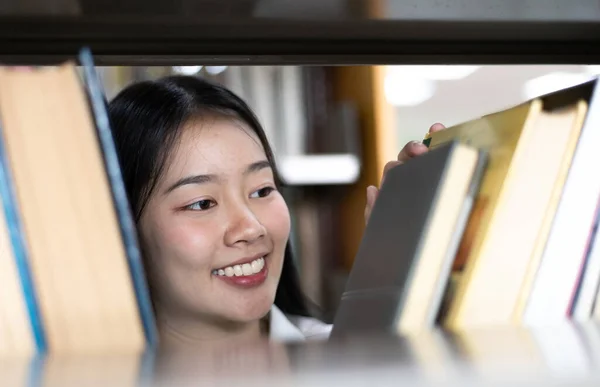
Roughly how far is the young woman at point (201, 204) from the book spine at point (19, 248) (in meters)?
0.38

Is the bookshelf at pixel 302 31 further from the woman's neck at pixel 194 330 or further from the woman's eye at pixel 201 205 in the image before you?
the woman's neck at pixel 194 330

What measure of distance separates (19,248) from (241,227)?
0.41 meters

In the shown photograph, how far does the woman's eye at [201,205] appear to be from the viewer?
2.89 ft

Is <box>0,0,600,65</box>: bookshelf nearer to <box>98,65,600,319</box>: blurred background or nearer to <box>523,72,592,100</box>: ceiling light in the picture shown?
<box>98,65,600,319</box>: blurred background

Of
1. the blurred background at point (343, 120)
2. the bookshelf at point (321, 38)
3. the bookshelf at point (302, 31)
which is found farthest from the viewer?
the blurred background at point (343, 120)

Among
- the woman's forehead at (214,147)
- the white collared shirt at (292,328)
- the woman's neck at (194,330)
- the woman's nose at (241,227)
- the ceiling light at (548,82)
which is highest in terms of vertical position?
the woman's forehead at (214,147)

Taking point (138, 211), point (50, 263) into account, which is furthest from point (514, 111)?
point (138, 211)

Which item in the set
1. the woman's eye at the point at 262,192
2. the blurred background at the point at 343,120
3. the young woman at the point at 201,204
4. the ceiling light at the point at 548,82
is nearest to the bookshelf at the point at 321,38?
the young woman at the point at 201,204

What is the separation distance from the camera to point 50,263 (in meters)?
0.48

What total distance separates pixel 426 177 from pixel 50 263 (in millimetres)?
315

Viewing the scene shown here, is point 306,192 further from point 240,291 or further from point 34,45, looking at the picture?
point 34,45

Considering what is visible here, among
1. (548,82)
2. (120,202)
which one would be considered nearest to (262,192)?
(120,202)

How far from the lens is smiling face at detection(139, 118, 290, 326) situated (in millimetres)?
861

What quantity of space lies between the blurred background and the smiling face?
141 cm
